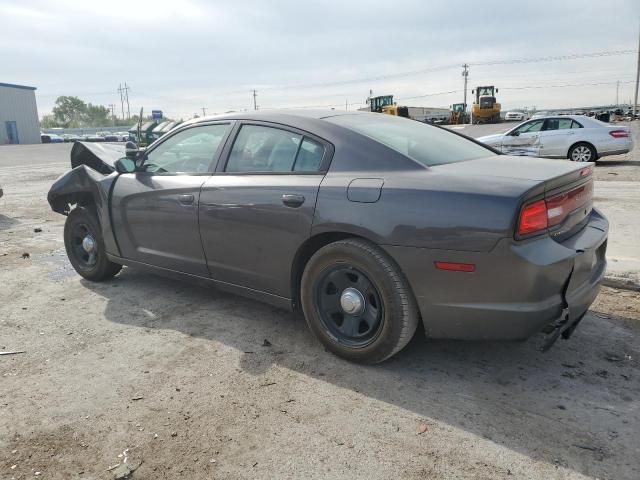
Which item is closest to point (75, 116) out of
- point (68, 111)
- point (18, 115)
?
point (68, 111)

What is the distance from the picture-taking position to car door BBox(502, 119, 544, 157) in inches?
539

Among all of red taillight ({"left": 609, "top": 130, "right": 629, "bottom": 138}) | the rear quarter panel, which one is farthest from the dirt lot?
red taillight ({"left": 609, "top": 130, "right": 629, "bottom": 138})

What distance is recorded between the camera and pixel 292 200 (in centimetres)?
318

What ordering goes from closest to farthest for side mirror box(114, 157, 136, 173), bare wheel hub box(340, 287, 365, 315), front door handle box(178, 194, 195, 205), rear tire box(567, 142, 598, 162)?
bare wheel hub box(340, 287, 365, 315), front door handle box(178, 194, 195, 205), side mirror box(114, 157, 136, 173), rear tire box(567, 142, 598, 162)

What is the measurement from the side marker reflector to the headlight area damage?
3.03 metres

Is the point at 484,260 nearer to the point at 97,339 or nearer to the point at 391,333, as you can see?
the point at 391,333

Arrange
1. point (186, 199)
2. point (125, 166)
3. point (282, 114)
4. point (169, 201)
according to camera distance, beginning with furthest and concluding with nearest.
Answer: point (125, 166), point (169, 201), point (186, 199), point (282, 114)

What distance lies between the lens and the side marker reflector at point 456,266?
257cm

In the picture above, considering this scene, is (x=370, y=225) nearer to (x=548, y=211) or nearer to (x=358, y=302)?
(x=358, y=302)

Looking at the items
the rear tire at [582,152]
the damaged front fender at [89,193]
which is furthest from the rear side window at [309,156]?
the rear tire at [582,152]

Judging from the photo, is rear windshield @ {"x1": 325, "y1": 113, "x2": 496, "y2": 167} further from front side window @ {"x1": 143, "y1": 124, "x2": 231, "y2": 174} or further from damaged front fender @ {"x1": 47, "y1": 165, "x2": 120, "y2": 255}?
damaged front fender @ {"x1": 47, "y1": 165, "x2": 120, "y2": 255}

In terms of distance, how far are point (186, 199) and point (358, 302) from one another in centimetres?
159

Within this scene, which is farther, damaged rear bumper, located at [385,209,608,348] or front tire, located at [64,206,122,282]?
front tire, located at [64,206,122,282]

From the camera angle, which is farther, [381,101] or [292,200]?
[381,101]
